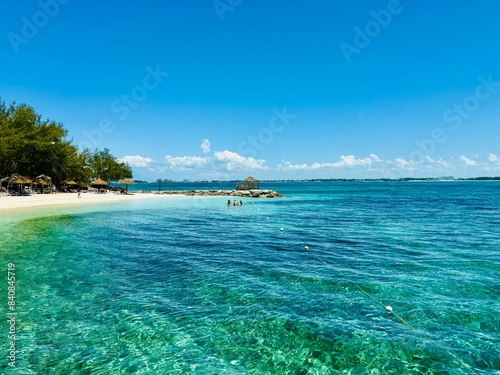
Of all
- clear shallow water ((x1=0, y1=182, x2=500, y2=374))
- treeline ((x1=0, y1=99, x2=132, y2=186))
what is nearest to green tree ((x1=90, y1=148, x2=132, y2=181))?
treeline ((x1=0, y1=99, x2=132, y2=186))

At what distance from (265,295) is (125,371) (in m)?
4.74

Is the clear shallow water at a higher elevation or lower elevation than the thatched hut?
lower

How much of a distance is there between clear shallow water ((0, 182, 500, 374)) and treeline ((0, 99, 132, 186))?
44.9 m

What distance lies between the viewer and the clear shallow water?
624 centimetres

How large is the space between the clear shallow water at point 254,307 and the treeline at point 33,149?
1769 inches

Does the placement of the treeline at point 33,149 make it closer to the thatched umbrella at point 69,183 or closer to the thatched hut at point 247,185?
the thatched umbrella at point 69,183

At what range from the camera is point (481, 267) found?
12.8m

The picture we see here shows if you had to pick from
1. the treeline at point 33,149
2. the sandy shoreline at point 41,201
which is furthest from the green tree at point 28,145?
the sandy shoreline at point 41,201

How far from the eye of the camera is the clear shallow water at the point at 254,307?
6.24m

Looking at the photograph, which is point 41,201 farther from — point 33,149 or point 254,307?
point 254,307

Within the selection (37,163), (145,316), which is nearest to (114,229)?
(145,316)

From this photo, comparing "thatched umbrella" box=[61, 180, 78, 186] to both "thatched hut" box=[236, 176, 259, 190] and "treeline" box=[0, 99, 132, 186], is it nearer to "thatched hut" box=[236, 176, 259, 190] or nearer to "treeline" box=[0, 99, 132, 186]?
"treeline" box=[0, 99, 132, 186]

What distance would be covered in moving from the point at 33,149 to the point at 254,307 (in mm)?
61440

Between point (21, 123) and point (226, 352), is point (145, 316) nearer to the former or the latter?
point (226, 352)
